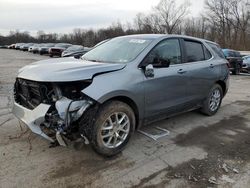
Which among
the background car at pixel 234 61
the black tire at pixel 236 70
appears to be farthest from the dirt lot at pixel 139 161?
the black tire at pixel 236 70

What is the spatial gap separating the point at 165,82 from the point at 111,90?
118 centimetres

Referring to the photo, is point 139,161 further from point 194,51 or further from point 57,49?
point 57,49

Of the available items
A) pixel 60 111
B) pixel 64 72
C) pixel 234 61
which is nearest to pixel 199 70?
pixel 64 72

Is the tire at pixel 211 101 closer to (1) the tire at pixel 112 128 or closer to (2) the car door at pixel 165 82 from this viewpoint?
(2) the car door at pixel 165 82

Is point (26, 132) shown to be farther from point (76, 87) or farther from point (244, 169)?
point (244, 169)

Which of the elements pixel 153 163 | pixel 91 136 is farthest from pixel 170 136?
pixel 91 136

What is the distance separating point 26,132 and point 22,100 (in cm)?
72

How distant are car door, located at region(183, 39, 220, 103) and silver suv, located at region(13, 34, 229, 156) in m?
0.02

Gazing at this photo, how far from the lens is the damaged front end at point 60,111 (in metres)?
3.13

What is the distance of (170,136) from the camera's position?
442cm

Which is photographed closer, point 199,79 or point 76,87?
point 76,87

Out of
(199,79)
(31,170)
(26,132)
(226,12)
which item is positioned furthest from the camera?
(226,12)

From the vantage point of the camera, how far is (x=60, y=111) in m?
3.12

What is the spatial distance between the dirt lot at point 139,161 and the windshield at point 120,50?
4.57ft
